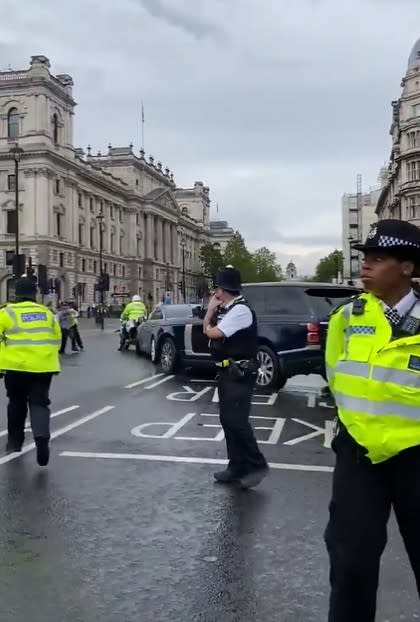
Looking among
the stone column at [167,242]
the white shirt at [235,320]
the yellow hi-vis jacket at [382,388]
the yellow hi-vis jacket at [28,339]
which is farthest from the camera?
the stone column at [167,242]

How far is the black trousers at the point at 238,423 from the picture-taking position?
6258 mm

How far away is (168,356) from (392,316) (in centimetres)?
1330

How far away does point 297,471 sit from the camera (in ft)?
22.5

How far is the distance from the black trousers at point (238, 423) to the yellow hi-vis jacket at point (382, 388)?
3.37 meters

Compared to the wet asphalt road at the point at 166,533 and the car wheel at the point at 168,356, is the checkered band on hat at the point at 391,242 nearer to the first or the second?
the wet asphalt road at the point at 166,533

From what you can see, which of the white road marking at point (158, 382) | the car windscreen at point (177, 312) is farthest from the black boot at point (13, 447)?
the car windscreen at point (177, 312)

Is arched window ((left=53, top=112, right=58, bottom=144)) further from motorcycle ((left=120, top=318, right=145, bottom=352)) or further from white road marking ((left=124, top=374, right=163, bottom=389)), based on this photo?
white road marking ((left=124, top=374, right=163, bottom=389))

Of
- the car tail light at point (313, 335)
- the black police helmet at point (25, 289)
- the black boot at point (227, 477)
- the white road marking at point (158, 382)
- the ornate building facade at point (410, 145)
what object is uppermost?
the ornate building facade at point (410, 145)

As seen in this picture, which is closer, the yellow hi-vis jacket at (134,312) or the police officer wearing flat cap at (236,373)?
the police officer wearing flat cap at (236,373)

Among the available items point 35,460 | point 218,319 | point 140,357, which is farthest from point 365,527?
point 140,357

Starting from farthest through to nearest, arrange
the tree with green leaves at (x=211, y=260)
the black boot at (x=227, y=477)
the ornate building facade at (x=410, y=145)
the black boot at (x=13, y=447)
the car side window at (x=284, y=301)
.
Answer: the tree with green leaves at (x=211, y=260) → the ornate building facade at (x=410, y=145) → the car side window at (x=284, y=301) → the black boot at (x=13, y=447) → the black boot at (x=227, y=477)

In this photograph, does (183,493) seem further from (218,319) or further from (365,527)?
(365,527)

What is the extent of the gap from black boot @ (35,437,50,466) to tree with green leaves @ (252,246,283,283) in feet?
448

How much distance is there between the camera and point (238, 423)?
20.5ft
